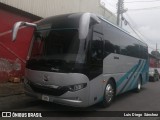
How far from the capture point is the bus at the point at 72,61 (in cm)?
718

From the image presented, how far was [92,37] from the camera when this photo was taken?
7.73 metres

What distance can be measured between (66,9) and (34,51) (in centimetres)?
971

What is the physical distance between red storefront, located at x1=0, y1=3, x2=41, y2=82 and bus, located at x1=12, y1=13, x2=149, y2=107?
447cm

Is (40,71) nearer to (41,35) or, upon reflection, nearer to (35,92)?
(35,92)

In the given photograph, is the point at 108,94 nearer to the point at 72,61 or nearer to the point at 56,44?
the point at 72,61

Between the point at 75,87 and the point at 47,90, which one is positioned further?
the point at 47,90

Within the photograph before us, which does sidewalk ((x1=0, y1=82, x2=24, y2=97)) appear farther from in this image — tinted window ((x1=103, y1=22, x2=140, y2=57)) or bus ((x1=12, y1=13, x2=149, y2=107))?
tinted window ((x1=103, y1=22, x2=140, y2=57))

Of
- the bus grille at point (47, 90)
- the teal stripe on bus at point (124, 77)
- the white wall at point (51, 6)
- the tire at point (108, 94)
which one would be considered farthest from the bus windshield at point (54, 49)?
the white wall at point (51, 6)

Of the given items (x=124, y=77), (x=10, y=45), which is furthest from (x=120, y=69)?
(x=10, y=45)

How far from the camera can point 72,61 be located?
718 centimetres

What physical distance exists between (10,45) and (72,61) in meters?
6.68

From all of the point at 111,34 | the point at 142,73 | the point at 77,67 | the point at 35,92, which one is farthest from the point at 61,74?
the point at 142,73

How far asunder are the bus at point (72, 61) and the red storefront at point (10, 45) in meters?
4.47

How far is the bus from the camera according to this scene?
23.6 feet
